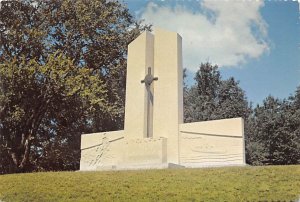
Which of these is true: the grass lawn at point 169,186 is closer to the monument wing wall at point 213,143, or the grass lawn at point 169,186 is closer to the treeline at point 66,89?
the monument wing wall at point 213,143

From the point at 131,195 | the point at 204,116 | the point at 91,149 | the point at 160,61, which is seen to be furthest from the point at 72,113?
the point at 131,195

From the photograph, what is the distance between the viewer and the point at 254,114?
24.5m

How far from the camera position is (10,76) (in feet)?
49.3

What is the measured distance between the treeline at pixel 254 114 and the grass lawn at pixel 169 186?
13527 millimetres

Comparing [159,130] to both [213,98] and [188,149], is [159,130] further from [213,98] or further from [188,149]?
[213,98]

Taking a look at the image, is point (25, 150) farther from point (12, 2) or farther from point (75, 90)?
point (12, 2)

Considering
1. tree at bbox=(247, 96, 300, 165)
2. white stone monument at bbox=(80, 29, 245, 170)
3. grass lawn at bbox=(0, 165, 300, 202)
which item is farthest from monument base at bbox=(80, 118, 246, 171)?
tree at bbox=(247, 96, 300, 165)

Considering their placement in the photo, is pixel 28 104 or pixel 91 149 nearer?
pixel 91 149

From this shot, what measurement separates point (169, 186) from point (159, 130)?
4.34m

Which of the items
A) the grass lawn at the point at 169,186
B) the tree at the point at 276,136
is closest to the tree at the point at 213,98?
the tree at the point at 276,136

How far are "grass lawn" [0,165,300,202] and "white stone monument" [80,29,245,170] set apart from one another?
1656 mm

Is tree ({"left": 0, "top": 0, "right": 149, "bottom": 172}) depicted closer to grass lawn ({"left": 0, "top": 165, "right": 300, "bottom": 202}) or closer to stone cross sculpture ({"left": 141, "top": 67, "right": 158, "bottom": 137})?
stone cross sculpture ({"left": 141, "top": 67, "right": 158, "bottom": 137})

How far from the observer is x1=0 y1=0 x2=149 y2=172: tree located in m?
16.1

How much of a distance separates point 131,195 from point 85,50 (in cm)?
1328
